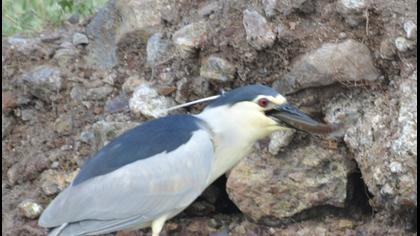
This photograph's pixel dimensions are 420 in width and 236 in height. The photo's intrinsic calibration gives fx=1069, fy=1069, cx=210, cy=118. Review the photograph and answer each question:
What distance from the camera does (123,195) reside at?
4859 mm

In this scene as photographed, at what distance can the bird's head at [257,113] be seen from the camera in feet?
16.2

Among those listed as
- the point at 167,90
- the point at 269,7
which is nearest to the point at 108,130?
the point at 167,90

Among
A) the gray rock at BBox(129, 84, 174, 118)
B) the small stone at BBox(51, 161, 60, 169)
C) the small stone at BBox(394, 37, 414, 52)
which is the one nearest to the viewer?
the small stone at BBox(394, 37, 414, 52)

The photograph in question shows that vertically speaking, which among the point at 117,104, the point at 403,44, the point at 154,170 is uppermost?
the point at 403,44

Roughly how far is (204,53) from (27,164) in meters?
1.20

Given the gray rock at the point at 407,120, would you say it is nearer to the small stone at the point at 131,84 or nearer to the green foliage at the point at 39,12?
the small stone at the point at 131,84

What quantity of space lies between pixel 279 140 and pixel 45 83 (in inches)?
63.9

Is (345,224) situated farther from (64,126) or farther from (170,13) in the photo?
(64,126)

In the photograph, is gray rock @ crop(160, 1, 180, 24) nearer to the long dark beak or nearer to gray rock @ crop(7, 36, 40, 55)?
gray rock @ crop(7, 36, 40, 55)

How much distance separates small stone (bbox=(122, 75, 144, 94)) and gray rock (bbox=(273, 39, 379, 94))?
3.73 feet

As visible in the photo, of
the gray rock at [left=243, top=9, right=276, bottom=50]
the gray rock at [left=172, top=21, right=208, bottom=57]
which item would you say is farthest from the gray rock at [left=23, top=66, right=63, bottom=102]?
the gray rock at [left=243, top=9, right=276, bottom=50]

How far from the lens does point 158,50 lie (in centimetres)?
600

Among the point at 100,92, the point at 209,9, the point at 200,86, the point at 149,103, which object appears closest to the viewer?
the point at 200,86

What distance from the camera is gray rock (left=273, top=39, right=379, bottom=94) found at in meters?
5.17
